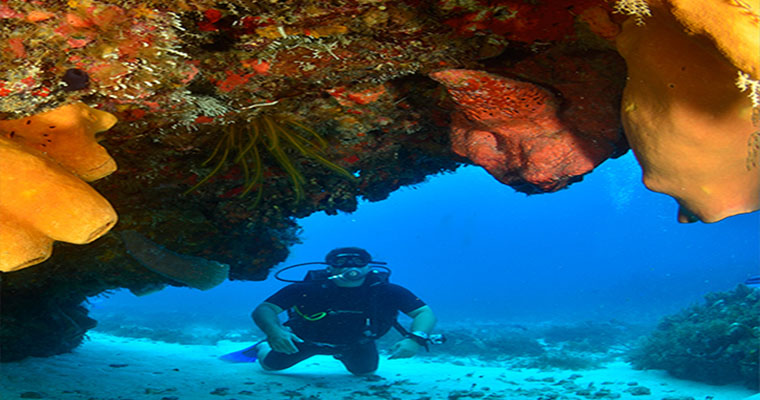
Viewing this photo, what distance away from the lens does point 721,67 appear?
5.95 ft

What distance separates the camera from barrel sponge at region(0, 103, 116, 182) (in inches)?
81.8

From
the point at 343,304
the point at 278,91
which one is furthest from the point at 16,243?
the point at 343,304

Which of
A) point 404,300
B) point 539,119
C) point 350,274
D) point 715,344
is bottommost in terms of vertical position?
point 539,119

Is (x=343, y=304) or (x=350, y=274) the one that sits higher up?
(x=350, y=274)

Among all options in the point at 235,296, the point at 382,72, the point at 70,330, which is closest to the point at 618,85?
the point at 382,72

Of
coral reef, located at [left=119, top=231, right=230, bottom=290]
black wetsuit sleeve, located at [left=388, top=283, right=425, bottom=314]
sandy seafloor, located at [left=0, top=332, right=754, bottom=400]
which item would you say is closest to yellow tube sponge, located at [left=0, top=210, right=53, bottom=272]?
coral reef, located at [left=119, top=231, right=230, bottom=290]

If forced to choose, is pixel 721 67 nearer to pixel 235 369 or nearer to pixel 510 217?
pixel 235 369

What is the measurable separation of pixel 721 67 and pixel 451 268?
89.5 meters

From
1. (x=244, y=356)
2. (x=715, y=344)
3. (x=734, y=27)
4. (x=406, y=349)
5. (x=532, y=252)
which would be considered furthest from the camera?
(x=532, y=252)

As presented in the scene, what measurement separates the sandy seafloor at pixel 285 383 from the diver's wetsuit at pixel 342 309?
808 millimetres

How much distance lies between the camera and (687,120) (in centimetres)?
208

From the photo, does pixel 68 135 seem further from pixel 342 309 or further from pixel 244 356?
pixel 244 356

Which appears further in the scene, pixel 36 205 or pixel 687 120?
pixel 687 120

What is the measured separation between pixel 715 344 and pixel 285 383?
8.94 m
